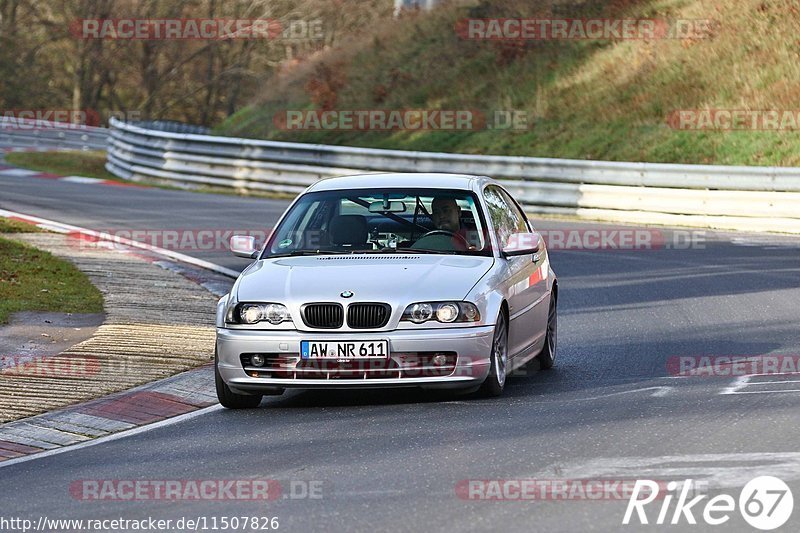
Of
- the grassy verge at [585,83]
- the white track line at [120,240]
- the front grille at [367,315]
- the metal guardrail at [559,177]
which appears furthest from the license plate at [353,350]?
the grassy verge at [585,83]

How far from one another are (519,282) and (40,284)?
6.80 m

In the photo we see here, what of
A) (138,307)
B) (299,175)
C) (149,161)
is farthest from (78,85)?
(138,307)

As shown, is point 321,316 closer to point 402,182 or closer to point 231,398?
point 231,398

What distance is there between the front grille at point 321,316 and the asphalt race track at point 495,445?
22.3 inches

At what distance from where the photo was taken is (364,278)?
9.19 m

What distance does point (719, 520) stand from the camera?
595 cm

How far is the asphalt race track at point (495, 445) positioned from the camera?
640 cm

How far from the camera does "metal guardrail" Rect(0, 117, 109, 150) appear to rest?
43972mm

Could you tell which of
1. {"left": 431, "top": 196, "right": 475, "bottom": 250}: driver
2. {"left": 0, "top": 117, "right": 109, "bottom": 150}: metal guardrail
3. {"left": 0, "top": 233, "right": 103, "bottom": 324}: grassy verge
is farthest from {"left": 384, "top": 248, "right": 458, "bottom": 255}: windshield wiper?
{"left": 0, "top": 117, "right": 109, "bottom": 150}: metal guardrail

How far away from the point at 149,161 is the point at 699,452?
1089 inches

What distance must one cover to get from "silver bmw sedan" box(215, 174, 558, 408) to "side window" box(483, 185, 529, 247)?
1.7 inches

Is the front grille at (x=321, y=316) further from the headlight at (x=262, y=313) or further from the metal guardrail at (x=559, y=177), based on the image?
the metal guardrail at (x=559, y=177)

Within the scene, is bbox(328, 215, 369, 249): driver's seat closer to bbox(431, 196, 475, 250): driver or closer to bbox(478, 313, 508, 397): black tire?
bbox(431, 196, 475, 250): driver

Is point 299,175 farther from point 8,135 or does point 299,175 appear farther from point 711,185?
point 8,135
